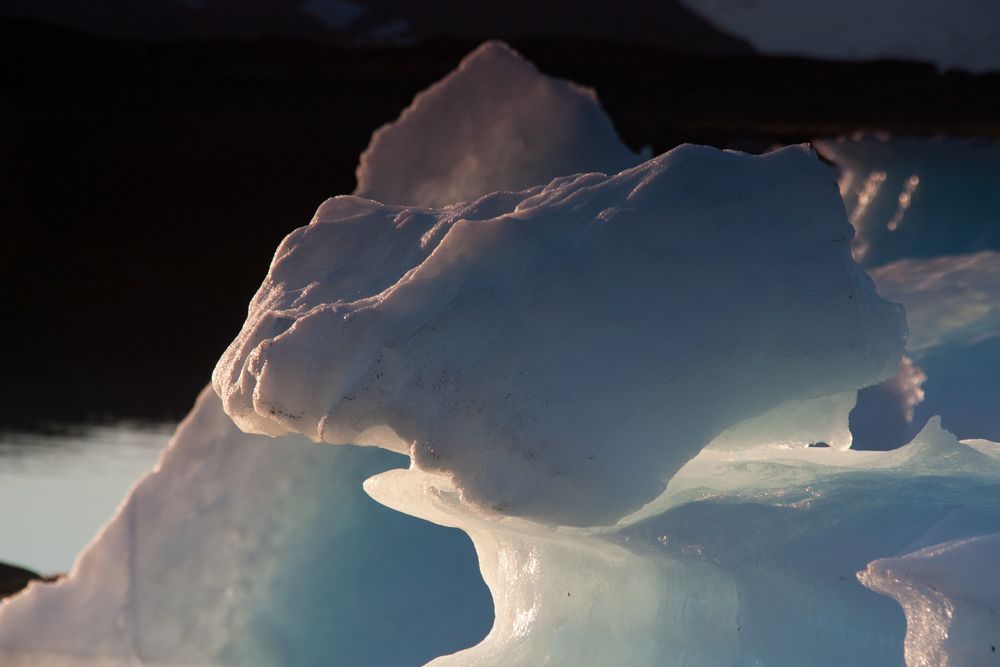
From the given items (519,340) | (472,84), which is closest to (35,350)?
(472,84)

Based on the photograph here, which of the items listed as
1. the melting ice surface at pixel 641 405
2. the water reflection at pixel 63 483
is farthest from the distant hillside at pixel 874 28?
the water reflection at pixel 63 483

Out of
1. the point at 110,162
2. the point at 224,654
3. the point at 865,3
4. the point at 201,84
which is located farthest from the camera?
the point at 110,162

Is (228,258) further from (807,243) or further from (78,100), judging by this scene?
(807,243)

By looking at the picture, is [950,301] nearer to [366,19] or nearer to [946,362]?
[946,362]

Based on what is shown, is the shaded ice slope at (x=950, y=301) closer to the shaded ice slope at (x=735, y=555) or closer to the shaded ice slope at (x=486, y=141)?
the shaded ice slope at (x=486, y=141)

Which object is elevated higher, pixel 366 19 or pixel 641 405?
pixel 641 405

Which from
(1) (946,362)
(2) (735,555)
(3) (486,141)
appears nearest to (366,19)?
(3) (486,141)
